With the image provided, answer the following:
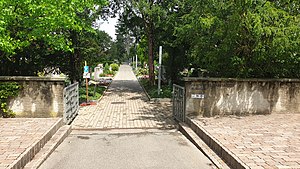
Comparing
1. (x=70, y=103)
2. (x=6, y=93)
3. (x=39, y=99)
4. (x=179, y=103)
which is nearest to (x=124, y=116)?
(x=70, y=103)

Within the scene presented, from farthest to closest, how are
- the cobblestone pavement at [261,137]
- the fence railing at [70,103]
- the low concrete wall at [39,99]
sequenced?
the fence railing at [70,103], the low concrete wall at [39,99], the cobblestone pavement at [261,137]

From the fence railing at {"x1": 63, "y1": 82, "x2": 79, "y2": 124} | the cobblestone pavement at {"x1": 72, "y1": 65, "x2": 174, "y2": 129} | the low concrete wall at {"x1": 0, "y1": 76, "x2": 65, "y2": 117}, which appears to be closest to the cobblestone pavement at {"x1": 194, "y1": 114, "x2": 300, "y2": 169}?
the cobblestone pavement at {"x1": 72, "y1": 65, "x2": 174, "y2": 129}

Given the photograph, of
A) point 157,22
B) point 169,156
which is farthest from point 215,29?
point 157,22

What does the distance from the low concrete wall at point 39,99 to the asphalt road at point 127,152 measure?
3.88 feet

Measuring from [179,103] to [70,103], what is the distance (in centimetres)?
377

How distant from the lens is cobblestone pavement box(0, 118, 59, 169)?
5.01 metres

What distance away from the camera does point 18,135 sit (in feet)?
21.1

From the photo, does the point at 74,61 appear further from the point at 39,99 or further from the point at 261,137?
the point at 261,137

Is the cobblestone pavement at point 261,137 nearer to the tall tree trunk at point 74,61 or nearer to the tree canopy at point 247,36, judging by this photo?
the tree canopy at point 247,36

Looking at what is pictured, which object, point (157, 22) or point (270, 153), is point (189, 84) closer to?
point (270, 153)

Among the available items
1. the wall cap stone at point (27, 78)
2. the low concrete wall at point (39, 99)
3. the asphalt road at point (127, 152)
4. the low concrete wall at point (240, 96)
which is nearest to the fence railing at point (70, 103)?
the low concrete wall at point (39, 99)

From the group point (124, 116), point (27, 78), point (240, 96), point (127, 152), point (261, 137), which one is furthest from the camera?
point (124, 116)

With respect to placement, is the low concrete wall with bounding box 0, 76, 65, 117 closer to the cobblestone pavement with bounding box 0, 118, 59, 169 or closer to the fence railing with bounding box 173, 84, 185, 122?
the cobblestone pavement with bounding box 0, 118, 59, 169

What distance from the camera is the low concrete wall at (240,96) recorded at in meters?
8.80
